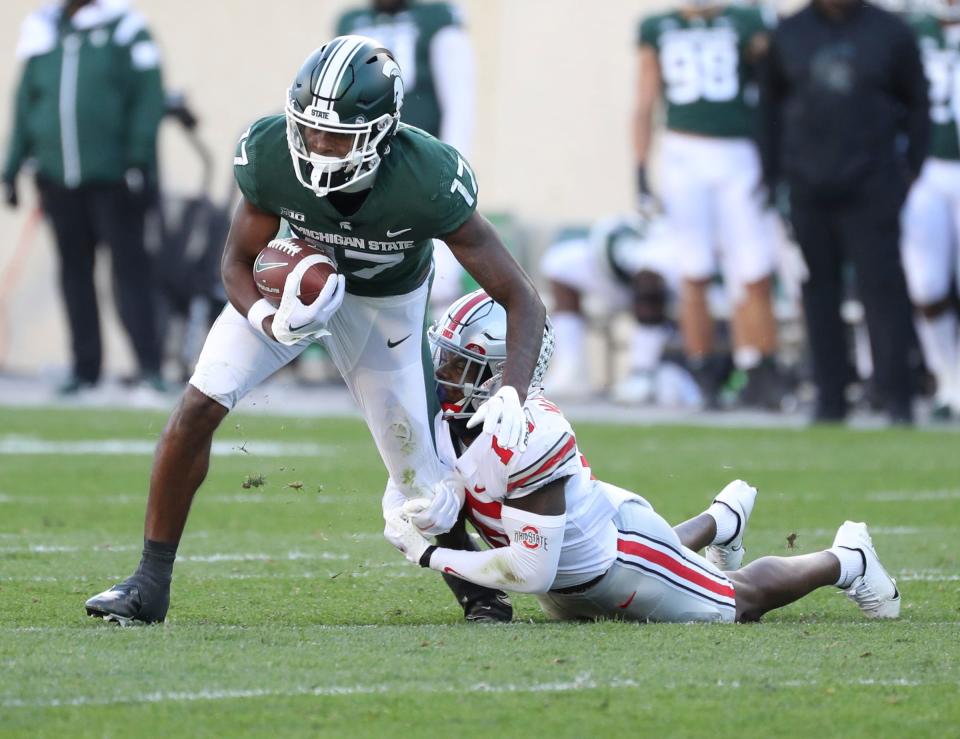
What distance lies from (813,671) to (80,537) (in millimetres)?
2947

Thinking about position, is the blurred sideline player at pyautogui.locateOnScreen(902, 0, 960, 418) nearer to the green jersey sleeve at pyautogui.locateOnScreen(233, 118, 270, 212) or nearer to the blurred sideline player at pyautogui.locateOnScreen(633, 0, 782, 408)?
the blurred sideline player at pyautogui.locateOnScreen(633, 0, 782, 408)

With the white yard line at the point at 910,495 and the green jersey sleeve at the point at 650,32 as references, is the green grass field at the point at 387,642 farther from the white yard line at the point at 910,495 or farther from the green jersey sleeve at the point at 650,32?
the green jersey sleeve at the point at 650,32

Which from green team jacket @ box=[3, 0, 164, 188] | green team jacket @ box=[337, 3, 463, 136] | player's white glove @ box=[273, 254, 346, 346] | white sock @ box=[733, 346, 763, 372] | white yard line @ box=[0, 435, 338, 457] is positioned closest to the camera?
player's white glove @ box=[273, 254, 346, 346]

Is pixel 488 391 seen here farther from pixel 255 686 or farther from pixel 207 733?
→ pixel 207 733

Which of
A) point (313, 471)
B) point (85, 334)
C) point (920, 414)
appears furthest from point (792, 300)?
point (313, 471)

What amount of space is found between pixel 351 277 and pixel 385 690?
139cm

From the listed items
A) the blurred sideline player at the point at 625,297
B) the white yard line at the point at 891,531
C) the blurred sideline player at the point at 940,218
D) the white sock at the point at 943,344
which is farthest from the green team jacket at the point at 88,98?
the white yard line at the point at 891,531

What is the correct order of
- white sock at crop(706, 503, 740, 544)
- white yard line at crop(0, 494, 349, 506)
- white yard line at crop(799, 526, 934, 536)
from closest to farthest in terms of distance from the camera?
white sock at crop(706, 503, 740, 544), white yard line at crop(799, 526, 934, 536), white yard line at crop(0, 494, 349, 506)

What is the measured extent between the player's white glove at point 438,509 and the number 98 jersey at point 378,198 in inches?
22.0

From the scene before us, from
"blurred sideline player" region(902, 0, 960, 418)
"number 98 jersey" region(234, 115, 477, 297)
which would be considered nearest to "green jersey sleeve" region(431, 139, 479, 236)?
"number 98 jersey" region(234, 115, 477, 297)

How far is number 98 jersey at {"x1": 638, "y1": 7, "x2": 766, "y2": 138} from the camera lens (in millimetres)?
10547

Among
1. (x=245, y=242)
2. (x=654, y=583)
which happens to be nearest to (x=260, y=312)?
(x=245, y=242)

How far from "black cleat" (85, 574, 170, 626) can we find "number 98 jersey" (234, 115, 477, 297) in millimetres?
853

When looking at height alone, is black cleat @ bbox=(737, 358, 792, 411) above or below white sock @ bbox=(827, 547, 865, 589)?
below
